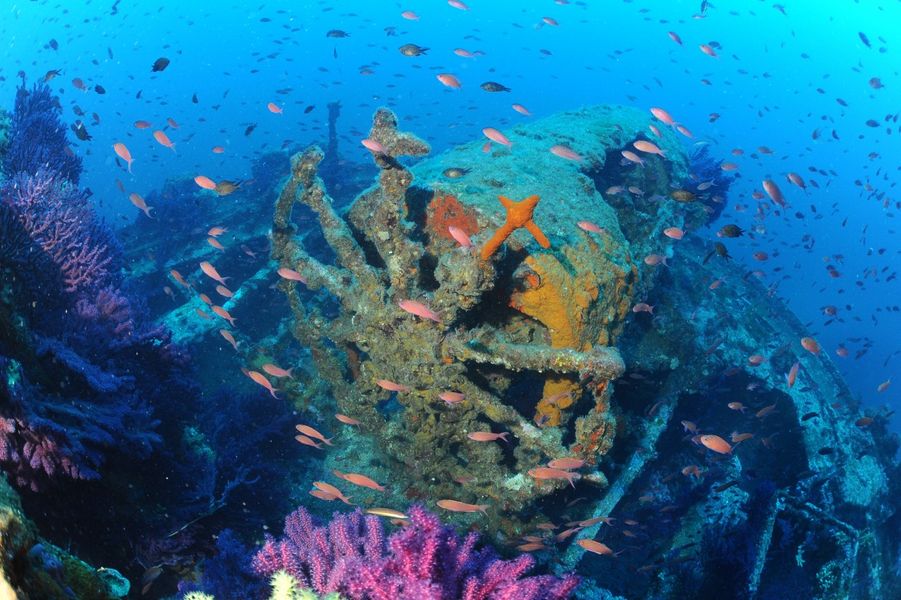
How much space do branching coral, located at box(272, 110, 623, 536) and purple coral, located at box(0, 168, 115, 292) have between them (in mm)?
2205

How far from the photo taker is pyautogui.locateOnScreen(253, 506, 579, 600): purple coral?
288 cm

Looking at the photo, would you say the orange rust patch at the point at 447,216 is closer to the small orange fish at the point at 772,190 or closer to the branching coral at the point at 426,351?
the branching coral at the point at 426,351

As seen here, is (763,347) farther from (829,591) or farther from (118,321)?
(118,321)

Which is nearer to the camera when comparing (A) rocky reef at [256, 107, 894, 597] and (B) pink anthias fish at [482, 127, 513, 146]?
(A) rocky reef at [256, 107, 894, 597]

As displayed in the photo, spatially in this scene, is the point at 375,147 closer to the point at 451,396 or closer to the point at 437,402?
the point at 451,396

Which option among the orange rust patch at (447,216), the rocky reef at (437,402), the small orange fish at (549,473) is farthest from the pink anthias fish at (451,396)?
the orange rust patch at (447,216)

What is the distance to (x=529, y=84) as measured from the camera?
111438 mm

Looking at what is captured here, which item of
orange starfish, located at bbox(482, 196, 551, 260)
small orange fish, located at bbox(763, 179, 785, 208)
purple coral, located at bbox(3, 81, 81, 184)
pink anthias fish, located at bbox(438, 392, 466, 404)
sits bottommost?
pink anthias fish, located at bbox(438, 392, 466, 404)

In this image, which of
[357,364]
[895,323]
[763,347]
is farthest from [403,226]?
[895,323]

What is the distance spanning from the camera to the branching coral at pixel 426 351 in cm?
471

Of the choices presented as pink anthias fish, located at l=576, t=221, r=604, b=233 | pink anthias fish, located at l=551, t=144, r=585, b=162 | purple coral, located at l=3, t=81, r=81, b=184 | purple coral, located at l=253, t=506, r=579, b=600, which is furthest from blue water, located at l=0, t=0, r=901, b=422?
purple coral, located at l=253, t=506, r=579, b=600

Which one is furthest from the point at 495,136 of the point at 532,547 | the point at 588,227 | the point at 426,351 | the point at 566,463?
the point at 532,547

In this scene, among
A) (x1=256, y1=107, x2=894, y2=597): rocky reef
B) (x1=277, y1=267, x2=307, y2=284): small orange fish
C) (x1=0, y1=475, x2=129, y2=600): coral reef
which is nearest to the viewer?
(x1=0, y1=475, x2=129, y2=600): coral reef

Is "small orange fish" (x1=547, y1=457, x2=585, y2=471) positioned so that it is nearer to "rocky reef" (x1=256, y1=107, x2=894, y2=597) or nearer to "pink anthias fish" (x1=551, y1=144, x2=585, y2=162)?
"rocky reef" (x1=256, y1=107, x2=894, y2=597)
